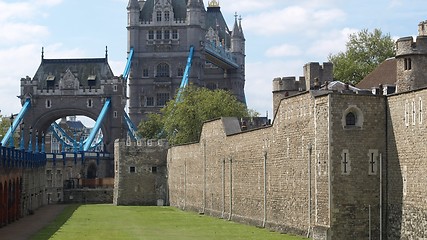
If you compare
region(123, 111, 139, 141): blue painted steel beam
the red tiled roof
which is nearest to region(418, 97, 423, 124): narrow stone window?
the red tiled roof

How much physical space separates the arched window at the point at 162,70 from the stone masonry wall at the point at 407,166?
355 feet

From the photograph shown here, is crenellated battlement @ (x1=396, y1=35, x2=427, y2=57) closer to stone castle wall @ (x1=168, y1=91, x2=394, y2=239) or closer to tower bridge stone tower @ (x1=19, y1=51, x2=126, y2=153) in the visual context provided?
stone castle wall @ (x1=168, y1=91, x2=394, y2=239)

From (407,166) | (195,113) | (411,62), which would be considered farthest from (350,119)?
(195,113)

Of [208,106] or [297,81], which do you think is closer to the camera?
[297,81]

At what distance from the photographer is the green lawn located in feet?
140

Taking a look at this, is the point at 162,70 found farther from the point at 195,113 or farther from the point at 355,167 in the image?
the point at 355,167

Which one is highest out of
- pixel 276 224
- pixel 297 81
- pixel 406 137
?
pixel 297 81

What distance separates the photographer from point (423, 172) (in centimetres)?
3266

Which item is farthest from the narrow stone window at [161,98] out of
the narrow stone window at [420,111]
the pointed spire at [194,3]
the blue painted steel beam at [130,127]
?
the narrow stone window at [420,111]

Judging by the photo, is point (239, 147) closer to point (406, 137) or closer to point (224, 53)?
point (406, 137)

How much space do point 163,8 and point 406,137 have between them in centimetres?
11448

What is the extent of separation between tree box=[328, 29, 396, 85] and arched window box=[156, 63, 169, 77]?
5792 centimetres

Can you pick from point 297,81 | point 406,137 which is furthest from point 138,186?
point 406,137

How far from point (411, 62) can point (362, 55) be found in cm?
3816
